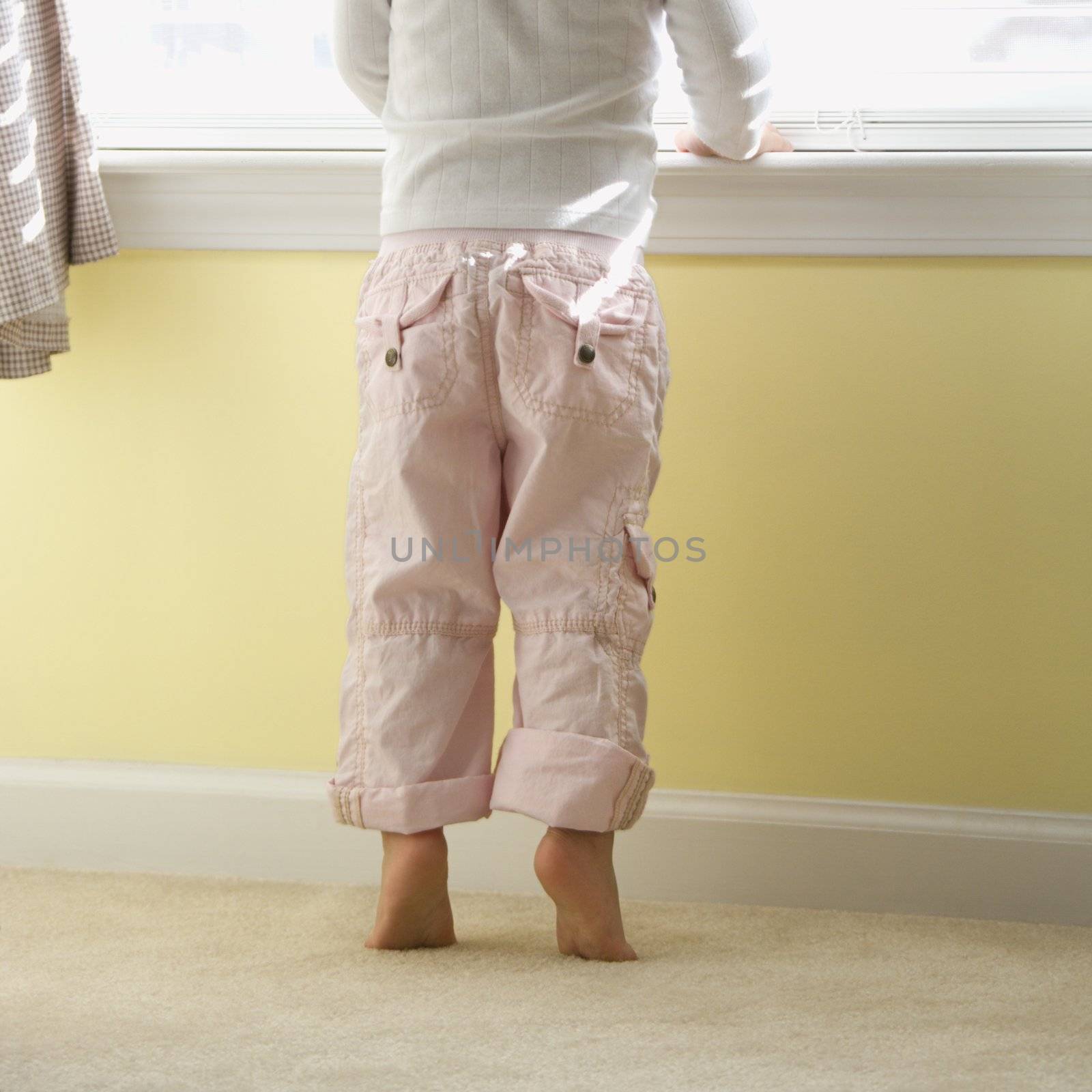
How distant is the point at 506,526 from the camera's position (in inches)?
47.1

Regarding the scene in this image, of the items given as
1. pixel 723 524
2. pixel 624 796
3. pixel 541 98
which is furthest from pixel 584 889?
pixel 541 98

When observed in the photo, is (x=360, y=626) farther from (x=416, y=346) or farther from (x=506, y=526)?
(x=416, y=346)

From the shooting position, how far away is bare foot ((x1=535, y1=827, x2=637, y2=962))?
3.84ft

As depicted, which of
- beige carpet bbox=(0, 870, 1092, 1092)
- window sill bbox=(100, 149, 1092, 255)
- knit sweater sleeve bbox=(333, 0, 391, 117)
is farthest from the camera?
window sill bbox=(100, 149, 1092, 255)

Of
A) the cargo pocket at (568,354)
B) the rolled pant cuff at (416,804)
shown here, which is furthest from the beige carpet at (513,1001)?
the cargo pocket at (568,354)

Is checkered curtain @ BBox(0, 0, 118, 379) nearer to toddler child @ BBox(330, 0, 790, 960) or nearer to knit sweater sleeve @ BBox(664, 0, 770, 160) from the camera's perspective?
toddler child @ BBox(330, 0, 790, 960)

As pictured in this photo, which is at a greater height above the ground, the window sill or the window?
Result: the window

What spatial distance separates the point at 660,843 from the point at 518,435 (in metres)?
0.59

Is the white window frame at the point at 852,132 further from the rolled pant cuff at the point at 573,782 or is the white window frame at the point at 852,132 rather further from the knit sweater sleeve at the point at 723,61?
the rolled pant cuff at the point at 573,782

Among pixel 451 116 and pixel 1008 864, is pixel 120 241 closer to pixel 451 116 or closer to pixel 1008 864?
pixel 451 116

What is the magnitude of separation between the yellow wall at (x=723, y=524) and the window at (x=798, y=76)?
0.17 meters

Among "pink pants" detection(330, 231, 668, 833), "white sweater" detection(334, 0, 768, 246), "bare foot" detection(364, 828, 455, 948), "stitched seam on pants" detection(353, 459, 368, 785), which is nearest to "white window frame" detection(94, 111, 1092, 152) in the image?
"white sweater" detection(334, 0, 768, 246)

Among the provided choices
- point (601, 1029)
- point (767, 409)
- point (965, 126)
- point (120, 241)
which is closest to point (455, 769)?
point (601, 1029)

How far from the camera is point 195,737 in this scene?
160 centimetres
